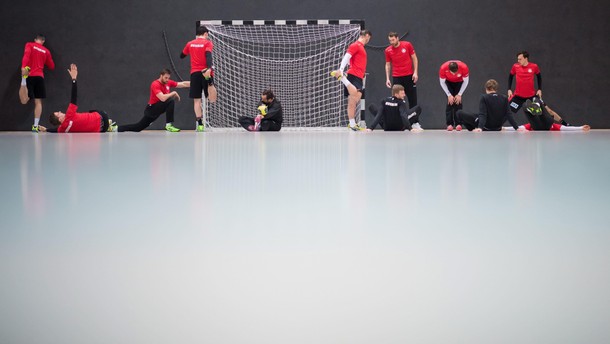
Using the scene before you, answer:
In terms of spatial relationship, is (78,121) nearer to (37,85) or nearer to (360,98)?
(37,85)

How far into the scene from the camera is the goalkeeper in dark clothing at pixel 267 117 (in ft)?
40.2

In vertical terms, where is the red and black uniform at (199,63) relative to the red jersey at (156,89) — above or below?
above

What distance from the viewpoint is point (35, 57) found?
14109 millimetres

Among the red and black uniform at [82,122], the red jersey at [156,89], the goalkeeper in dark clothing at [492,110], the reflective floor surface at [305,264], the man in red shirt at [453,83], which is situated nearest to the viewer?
the reflective floor surface at [305,264]

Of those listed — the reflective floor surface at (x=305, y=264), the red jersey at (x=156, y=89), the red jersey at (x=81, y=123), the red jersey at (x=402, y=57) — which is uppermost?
the red jersey at (x=402, y=57)

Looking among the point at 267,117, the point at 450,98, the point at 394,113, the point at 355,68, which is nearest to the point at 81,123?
the point at 267,117

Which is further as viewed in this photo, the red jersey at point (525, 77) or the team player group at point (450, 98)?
the red jersey at point (525, 77)

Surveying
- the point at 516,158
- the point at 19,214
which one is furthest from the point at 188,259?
the point at 516,158

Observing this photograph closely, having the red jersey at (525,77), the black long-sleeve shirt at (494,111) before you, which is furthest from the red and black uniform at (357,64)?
the red jersey at (525,77)

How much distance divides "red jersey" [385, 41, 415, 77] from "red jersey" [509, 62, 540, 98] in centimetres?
188

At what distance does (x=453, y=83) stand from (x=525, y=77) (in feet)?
4.47

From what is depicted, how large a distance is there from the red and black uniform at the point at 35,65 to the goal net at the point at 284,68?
334 centimetres

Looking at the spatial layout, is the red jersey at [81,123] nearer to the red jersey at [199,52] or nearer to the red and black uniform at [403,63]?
the red jersey at [199,52]

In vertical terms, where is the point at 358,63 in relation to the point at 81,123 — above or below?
above
